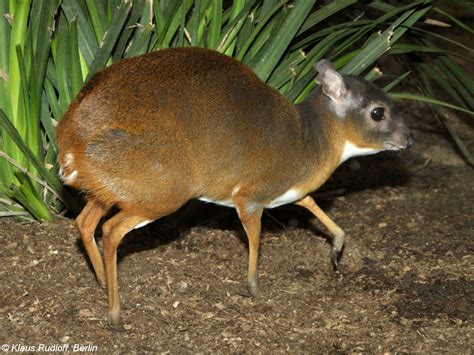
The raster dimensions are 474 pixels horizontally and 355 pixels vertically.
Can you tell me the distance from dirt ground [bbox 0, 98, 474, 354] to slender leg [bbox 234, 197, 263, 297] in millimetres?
105

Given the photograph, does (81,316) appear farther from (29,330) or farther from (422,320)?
(422,320)

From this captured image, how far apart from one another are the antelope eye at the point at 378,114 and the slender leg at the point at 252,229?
0.87 m

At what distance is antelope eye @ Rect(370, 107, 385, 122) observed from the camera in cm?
505

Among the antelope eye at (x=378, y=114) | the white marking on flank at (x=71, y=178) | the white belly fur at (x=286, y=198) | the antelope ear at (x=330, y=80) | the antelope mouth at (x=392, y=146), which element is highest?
the antelope ear at (x=330, y=80)

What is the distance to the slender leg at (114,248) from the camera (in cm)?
438

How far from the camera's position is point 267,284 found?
5164 mm

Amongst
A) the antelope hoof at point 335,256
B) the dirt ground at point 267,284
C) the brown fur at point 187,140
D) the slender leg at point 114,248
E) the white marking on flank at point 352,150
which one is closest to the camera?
the brown fur at point 187,140

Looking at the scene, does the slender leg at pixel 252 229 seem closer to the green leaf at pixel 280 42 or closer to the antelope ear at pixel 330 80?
the antelope ear at pixel 330 80

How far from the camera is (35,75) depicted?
16.1 ft

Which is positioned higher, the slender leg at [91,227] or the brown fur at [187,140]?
the brown fur at [187,140]

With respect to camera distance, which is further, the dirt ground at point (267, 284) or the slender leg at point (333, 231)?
the slender leg at point (333, 231)

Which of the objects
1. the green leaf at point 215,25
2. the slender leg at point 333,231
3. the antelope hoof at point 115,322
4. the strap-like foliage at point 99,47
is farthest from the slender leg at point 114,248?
the green leaf at point 215,25

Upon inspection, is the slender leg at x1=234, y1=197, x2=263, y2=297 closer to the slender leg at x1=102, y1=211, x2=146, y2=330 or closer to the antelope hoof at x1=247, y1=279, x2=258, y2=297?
the antelope hoof at x1=247, y1=279, x2=258, y2=297

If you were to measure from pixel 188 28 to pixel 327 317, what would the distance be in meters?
1.95
